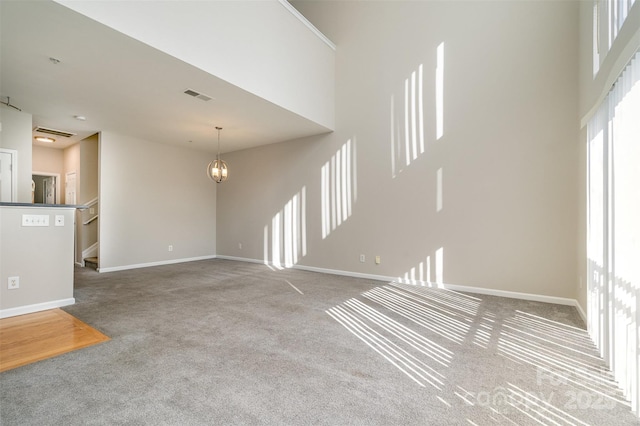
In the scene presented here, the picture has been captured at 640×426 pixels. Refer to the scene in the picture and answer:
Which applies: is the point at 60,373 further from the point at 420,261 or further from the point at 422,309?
the point at 420,261

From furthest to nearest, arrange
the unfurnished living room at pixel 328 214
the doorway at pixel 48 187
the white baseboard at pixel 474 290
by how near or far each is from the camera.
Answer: the doorway at pixel 48 187 < the white baseboard at pixel 474 290 < the unfurnished living room at pixel 328 214

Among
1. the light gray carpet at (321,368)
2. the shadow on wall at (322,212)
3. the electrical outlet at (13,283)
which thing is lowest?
the light gray carpet at (321,368)

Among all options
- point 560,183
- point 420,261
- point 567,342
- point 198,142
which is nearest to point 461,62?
point 560,183

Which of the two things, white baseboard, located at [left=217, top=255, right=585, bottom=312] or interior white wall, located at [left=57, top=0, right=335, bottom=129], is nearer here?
interior white wall, located at [left=57, top=0, right=335, bottom=129]

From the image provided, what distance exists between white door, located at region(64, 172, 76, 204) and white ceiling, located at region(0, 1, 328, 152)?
45.8 inches

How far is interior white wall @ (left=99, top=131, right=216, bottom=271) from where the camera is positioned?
5816mm

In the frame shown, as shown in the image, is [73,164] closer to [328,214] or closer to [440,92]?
[328,214]

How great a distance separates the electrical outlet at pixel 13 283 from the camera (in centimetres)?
313

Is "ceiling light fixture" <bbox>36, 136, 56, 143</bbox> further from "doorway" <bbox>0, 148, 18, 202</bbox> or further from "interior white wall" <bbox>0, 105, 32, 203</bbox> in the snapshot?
"doorway" <bbox>0, 148, 18, 202</bbox>

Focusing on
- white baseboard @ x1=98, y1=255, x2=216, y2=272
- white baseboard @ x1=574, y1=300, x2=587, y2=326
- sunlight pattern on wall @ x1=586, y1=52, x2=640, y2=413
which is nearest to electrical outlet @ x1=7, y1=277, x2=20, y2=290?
white baseboard @ x1=98, y1=255, x2=216, y2=272

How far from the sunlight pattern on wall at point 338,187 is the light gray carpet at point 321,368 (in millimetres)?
2079

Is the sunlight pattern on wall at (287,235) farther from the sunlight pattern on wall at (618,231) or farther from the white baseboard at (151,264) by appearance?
the sunlight pattern on wall at (618,231)

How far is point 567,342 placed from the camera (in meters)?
2.56

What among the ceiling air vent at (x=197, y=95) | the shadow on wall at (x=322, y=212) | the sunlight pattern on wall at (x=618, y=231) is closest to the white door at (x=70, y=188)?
the shadow on wall at (x=322, y=212)
